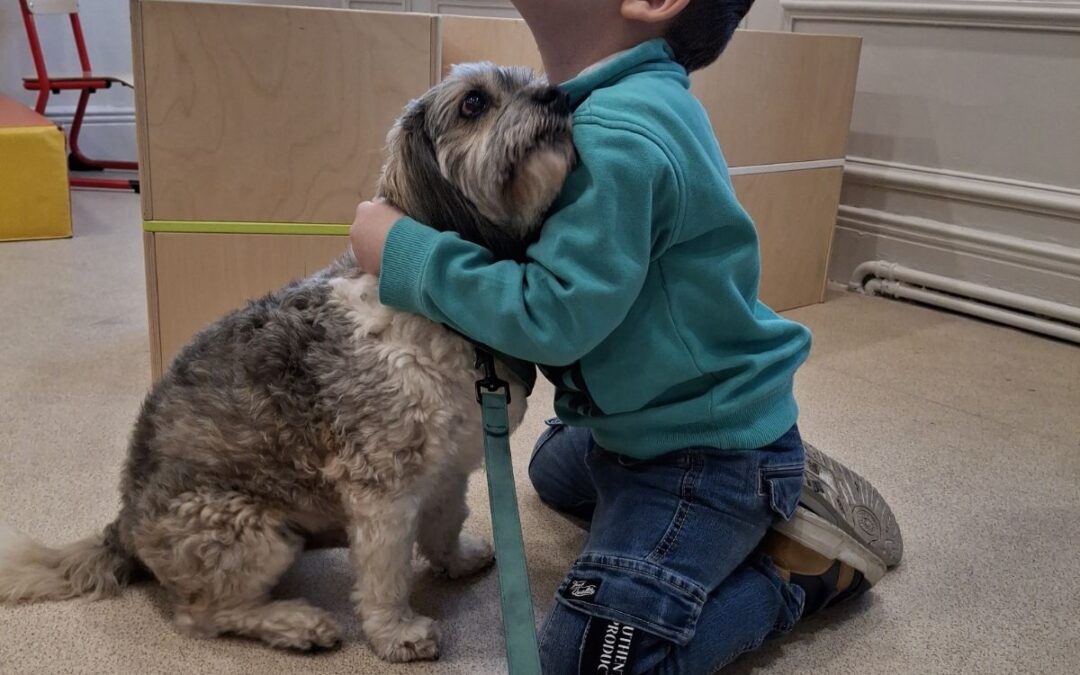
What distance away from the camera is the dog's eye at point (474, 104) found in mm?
957

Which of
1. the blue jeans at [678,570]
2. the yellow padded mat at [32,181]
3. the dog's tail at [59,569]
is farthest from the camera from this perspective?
the yellow padded mat at [32,181]

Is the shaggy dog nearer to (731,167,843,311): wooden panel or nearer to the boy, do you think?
the boy

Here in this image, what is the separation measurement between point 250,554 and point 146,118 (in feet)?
3.00

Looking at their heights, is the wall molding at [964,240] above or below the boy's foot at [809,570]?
above

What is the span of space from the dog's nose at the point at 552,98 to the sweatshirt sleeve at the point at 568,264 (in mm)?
27

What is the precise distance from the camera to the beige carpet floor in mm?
1127

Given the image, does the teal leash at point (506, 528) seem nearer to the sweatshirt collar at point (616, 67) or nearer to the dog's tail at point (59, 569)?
the sweatshirt collar at point (616, 67)

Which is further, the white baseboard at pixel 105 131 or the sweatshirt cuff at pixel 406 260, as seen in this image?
the white baseboard at pixel 105 131

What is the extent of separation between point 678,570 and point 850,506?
12.8 inches

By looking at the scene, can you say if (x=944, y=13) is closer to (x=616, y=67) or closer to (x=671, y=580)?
(x=616, y=67)

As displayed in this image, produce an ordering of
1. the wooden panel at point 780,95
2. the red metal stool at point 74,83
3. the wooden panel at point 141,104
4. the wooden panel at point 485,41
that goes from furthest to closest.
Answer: the red metal stool at point 74,83 → the wooden panel at point 780,95 → the wooden panel at point 485,41 → the wooden panel at point 141,104

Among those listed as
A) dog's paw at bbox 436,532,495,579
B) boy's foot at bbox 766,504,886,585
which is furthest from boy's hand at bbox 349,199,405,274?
boy's foot at bbox 766,504,886,585

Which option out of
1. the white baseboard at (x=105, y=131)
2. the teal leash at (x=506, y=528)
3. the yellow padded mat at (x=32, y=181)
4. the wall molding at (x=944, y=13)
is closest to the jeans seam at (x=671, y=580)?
the teal leash at (x=506, y=528)

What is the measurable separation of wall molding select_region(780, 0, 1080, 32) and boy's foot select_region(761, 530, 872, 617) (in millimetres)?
1735
